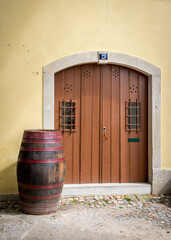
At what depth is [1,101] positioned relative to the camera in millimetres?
4184

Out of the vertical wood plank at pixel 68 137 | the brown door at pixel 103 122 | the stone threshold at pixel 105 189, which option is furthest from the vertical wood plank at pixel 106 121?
the vertical wood plank at pixel 68 137

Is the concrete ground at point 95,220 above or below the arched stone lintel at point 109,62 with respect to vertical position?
below

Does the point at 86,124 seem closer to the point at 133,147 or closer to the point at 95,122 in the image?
the point at 95,122

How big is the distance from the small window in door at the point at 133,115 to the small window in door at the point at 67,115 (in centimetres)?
95

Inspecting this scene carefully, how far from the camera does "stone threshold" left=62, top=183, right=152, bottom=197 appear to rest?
427 cm

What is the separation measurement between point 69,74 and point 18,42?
Answer: 984 millimetres

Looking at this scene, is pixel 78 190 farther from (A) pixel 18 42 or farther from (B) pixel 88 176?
(A) pixel 18 42

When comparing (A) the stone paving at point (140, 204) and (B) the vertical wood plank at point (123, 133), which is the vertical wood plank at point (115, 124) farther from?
(A) the stone paving at point (140, 204)

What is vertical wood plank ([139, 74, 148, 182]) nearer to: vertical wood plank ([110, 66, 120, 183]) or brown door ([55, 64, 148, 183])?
brown door ([55, 64, 148, 183])

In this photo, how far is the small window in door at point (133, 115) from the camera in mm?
4602

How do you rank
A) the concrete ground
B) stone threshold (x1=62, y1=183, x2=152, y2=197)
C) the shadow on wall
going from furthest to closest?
stone threshold (x1=62, y1=183, x2=152, y2=197)
the shadow on wall
the concrete ground

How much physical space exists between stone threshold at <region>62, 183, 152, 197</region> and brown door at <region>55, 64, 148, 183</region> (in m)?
0.15

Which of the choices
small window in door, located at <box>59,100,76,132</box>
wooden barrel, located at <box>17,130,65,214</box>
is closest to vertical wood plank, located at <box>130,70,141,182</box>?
small window in door, located at <box>59,100,76,132</box>

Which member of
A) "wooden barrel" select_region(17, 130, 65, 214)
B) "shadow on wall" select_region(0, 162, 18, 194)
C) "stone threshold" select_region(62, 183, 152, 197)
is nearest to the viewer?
"wooden barrel" select_region(17, 130, 65, 214)
